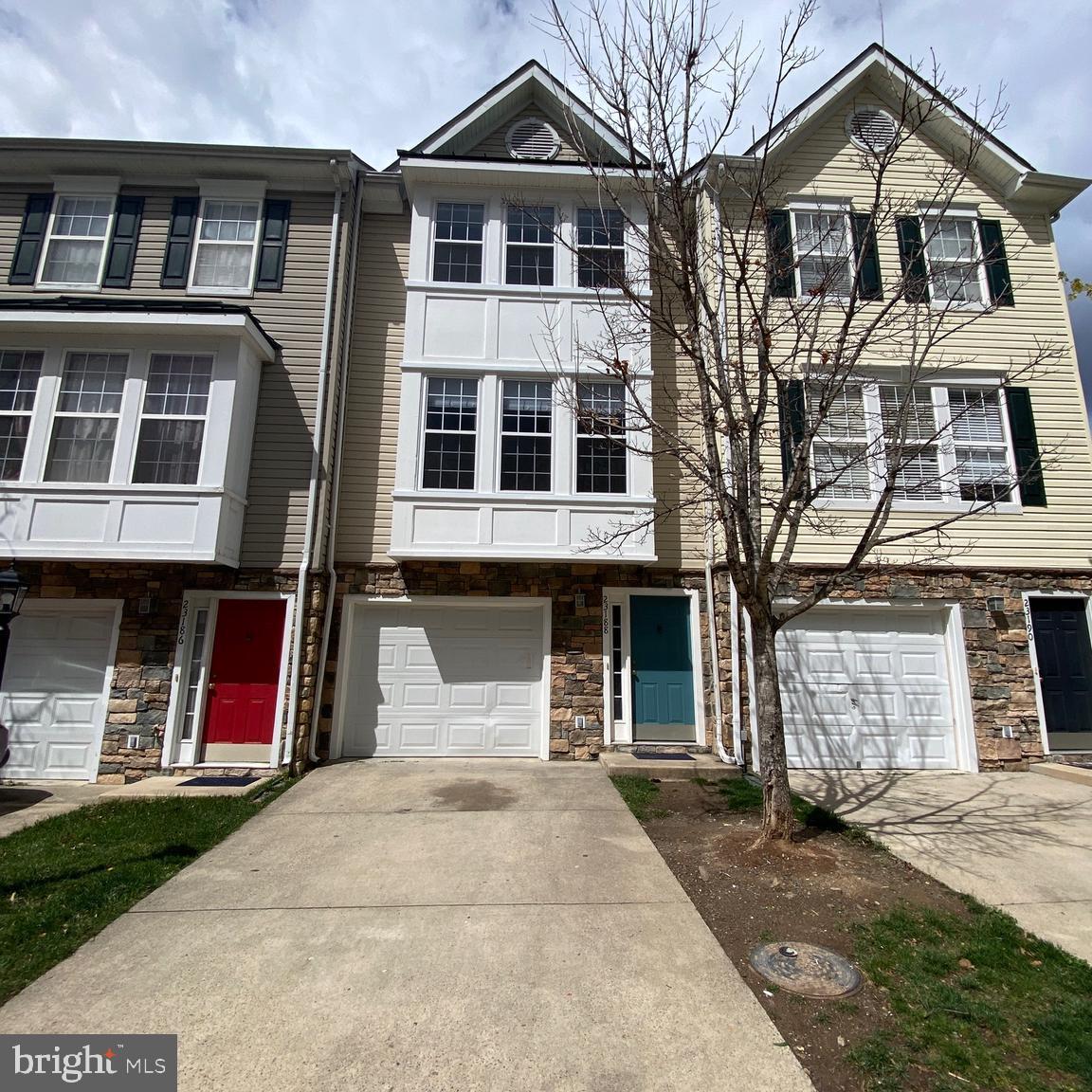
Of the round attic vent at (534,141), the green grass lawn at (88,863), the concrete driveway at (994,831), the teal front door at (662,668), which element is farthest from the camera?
the round attic vent at (534,141)

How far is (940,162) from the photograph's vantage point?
31.9 feet

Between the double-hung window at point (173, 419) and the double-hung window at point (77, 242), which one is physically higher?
the double-hung window at point (77, 242)

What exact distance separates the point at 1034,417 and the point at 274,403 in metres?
11.4

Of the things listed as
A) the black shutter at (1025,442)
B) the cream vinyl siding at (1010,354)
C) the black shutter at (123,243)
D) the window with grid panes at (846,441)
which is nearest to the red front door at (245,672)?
the black shutter at (123,243)

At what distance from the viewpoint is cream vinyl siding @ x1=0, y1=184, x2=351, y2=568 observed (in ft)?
27.7

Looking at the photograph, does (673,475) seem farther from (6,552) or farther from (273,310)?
(6,552)

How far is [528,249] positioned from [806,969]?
9.46m

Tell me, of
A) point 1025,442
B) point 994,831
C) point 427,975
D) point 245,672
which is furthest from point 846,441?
point 245,672

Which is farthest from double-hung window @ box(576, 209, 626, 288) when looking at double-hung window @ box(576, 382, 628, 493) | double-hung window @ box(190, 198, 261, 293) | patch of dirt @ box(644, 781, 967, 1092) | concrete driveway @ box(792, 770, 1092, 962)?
concrete driveway @ box(792, 770, 1092, 962)

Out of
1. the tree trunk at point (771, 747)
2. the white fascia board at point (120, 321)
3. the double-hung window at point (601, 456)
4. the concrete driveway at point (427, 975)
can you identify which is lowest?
the concrete driveway at point (427, 975)

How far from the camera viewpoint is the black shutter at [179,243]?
9.05 m

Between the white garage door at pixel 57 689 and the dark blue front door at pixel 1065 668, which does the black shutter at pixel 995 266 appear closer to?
the dark blue front door at pixel 1065 668

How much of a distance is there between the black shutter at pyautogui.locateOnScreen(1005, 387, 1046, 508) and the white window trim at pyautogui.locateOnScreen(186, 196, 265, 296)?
1170cm

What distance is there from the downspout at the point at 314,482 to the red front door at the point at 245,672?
42cm
